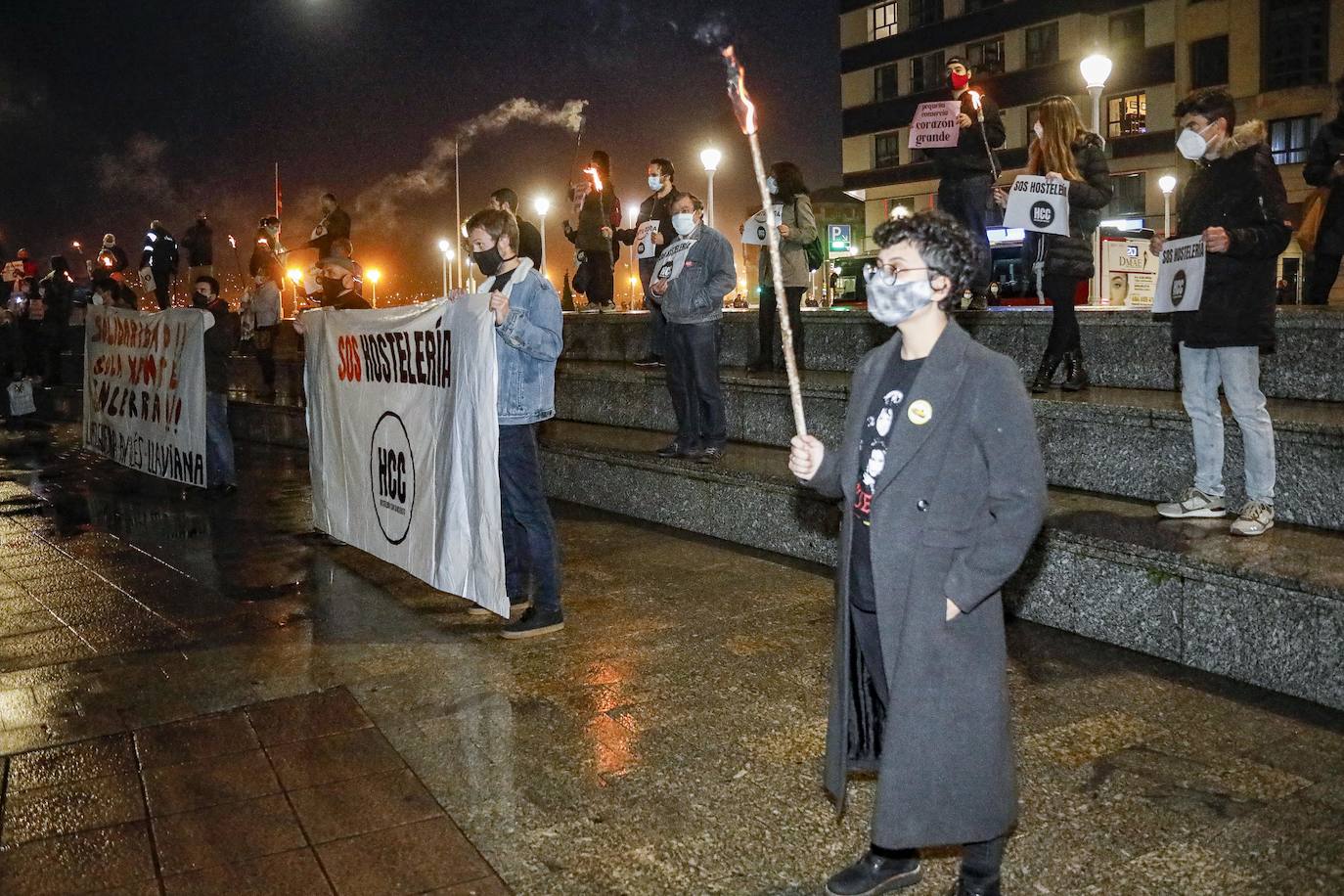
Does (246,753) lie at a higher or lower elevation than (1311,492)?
lower

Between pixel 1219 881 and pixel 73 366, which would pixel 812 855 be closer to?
pixel 1219 881

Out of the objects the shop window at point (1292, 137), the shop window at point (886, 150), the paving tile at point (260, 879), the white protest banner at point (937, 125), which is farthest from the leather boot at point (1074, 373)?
the shop window at point (886, 150)

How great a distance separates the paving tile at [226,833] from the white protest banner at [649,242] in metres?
8.52

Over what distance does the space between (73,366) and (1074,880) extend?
25.6 meters

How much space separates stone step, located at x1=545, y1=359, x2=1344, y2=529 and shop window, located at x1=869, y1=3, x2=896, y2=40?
50.0 m

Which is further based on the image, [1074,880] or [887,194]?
[887,194]

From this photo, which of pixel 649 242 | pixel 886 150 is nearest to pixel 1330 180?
pixel 649 242

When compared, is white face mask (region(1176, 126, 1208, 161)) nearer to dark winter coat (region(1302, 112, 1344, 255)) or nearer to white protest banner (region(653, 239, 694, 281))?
white protest banner (region(653, 239, 694, 281))

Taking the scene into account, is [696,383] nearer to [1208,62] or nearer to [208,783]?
[208,783]

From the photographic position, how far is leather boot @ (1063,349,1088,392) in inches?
324

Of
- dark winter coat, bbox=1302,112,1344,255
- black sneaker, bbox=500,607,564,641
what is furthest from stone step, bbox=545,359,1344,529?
black sneaker, bbox=500,607,564,641

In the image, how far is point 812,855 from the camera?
3.77m

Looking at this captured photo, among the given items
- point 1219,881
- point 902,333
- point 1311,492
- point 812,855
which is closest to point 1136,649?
point 1311,492

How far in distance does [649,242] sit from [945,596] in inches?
367
